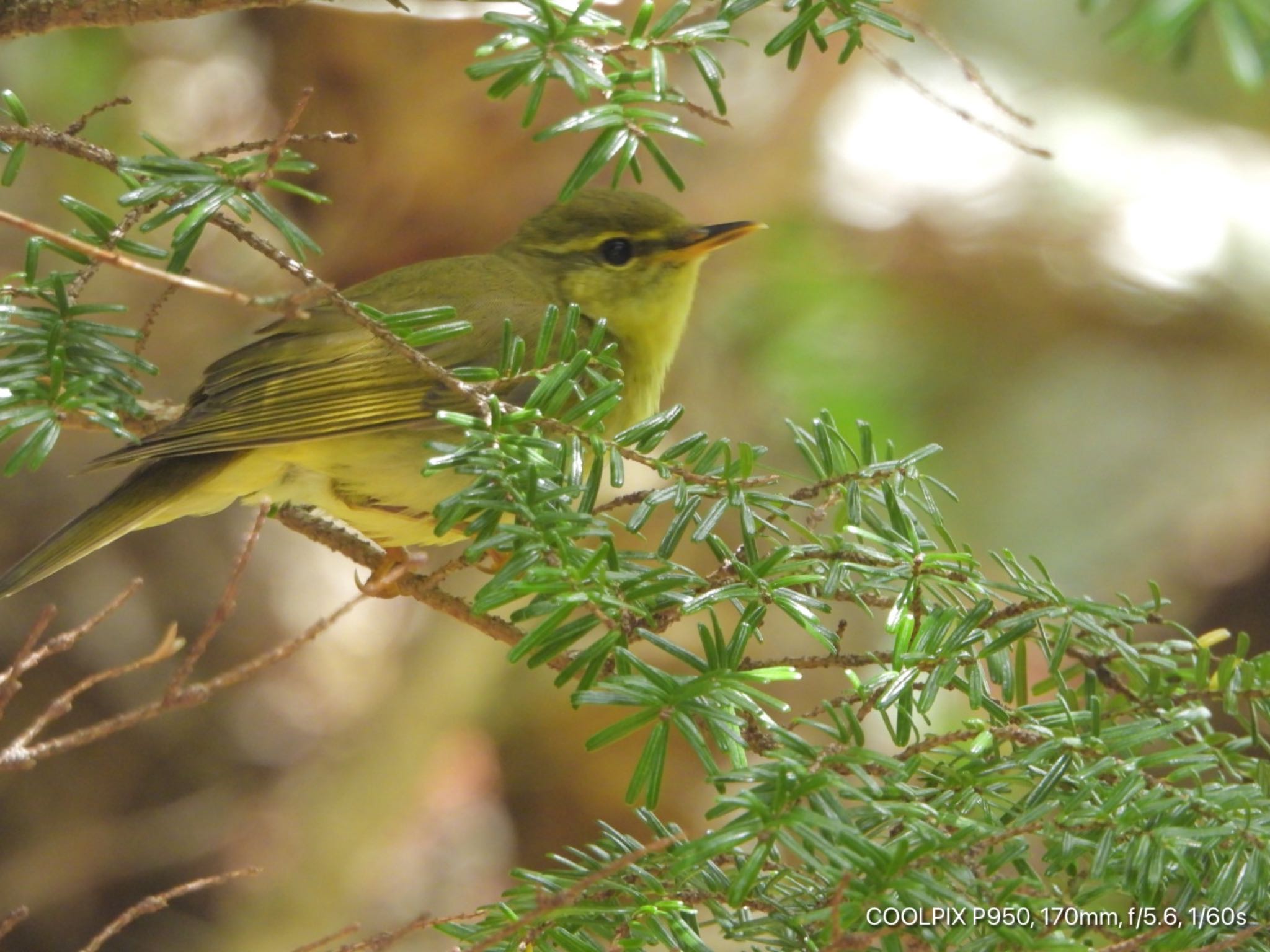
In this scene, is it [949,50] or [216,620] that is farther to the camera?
[949,50]

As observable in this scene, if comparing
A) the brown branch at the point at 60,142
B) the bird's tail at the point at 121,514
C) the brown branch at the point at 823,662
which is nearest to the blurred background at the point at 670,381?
the bird's tail at the point at 121,514

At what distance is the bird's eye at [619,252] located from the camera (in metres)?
2.99

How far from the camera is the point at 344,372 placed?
2.53 m

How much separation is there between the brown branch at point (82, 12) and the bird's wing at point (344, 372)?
0.82 metres

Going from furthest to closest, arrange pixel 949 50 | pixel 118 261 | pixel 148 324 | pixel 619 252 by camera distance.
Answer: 1. pixel 619 252
2. pixel 949 50
3. pixel 148 324
4. pixel 118 261

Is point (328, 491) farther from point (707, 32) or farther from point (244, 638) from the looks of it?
point (244, 638)

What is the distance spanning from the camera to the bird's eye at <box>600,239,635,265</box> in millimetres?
2992

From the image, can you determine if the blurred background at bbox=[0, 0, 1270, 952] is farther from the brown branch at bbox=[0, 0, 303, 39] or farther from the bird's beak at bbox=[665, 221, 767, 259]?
the brown branch at bbox=[0, 0, 303, 39]

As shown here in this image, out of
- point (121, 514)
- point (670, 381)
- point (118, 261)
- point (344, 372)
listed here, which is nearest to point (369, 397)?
point (344, 372)

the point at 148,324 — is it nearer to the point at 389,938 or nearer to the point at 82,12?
the point at 82,12

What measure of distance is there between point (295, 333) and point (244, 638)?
74.3 inches

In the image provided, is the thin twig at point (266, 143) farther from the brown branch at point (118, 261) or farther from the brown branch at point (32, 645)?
the brown branch at point (32, 645)

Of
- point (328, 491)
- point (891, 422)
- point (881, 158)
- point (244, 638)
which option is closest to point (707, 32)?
point (328, 491)

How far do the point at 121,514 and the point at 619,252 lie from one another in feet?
4.35
